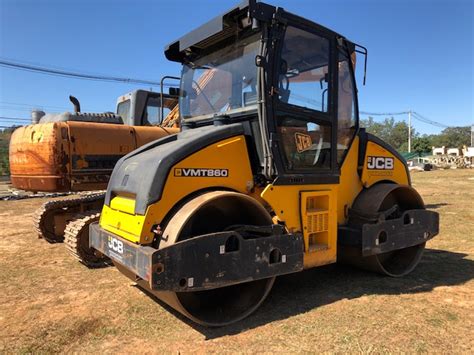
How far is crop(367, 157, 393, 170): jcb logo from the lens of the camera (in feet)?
17.7

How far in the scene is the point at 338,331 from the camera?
12.2 ft

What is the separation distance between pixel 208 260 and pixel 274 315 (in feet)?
3.32

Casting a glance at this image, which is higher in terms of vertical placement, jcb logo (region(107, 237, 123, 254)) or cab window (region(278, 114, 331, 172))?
cab window (region(278, 114, 331, 172))

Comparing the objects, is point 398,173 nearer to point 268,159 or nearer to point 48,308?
point 268,159

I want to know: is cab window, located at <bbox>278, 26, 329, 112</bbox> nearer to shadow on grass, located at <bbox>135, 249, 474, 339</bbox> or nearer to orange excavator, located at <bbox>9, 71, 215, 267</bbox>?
shadow on grass, located at <bbox>135, 249, 474, 339</bbox>

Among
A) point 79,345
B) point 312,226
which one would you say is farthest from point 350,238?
point 79,345

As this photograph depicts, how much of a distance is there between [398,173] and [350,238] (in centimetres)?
157

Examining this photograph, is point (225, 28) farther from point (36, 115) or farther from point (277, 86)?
point (36, 115)

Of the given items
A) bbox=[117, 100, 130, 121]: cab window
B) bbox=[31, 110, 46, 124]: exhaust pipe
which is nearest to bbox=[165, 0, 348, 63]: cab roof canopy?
bbox=[117, 100, 130, 121]: cab window

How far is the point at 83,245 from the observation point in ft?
20.3

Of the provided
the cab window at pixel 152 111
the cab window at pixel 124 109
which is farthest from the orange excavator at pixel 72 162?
the cab window at pixel 124 109

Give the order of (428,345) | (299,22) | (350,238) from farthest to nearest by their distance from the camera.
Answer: (350,238)
(299,22)
(428,345)

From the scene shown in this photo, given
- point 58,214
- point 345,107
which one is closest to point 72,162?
point 58,214

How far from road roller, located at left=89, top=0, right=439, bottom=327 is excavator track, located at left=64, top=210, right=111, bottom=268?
1907mm
